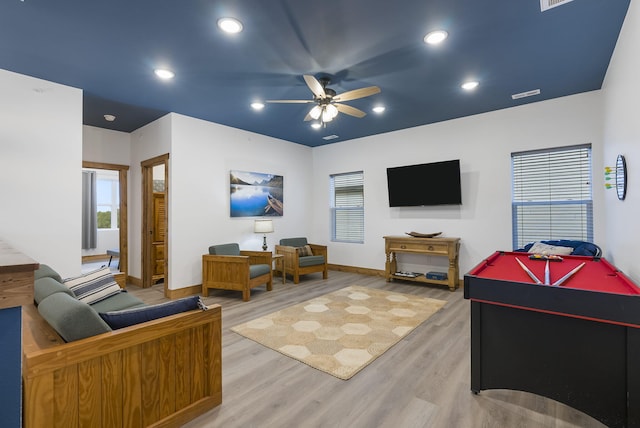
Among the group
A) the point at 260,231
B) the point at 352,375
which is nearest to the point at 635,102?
the point at 352,375

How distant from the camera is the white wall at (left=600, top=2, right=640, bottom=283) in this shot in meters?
2.23

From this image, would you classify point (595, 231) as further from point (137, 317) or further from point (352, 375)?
point (137, 317)

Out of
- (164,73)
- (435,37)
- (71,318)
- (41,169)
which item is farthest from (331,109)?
(41,169)

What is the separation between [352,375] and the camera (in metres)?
2.44

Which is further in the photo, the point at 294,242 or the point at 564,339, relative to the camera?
the point at 294,242

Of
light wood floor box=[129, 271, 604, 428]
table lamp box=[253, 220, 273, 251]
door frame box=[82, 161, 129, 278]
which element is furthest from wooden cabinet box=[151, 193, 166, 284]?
light wood floor box=[129, 271, 604, 428]

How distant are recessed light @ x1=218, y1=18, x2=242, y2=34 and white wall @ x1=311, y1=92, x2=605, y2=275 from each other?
4.04 meters

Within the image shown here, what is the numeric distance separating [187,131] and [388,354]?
14.4ft

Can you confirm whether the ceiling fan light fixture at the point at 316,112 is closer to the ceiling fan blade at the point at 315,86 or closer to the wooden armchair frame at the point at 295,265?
the ceiling fan blade at the point at 315,86

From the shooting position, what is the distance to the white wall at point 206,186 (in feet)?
15.8

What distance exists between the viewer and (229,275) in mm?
4660

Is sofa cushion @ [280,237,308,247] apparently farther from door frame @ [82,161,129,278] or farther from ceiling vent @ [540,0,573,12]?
ceiling vent @ [540,0,573,12]

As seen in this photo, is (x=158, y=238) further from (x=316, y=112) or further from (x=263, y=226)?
(x=316, y=112)

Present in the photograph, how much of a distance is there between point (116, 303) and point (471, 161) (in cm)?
530
